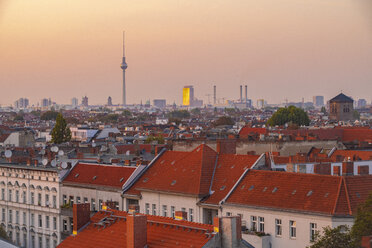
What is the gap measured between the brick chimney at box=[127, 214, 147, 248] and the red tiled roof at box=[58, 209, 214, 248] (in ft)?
1.72

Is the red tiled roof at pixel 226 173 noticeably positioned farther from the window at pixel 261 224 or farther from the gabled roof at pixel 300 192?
the window at pixel 261 224

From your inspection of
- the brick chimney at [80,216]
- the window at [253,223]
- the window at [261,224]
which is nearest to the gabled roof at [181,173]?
the window at [253,223]

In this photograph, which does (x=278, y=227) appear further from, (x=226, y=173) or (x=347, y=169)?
(x=347, y=169)

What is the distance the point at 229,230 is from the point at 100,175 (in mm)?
28714

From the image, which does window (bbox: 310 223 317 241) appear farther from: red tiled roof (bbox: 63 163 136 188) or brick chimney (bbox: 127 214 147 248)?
red tiled roof (bbox: 63 163 136 188)

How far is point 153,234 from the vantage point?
38.2 meters

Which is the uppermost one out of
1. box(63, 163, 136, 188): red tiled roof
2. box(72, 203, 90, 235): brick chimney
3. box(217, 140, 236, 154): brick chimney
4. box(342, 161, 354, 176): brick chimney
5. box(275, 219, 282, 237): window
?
box(217, 140, 236, 154): brick chimney

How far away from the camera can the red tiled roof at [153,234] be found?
120 feet

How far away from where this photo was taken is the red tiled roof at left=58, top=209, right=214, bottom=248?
1435 inches

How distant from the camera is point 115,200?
2336 inches

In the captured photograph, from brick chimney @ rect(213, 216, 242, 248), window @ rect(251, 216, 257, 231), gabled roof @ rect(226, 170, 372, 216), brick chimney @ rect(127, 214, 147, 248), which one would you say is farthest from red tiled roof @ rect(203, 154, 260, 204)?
brick chimney @ rect(213, 216, 242, 248)

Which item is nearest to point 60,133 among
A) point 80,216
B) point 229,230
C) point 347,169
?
point 347,169

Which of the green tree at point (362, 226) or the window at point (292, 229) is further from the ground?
the green tree at point (362, 226)

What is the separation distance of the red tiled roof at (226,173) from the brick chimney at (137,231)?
13.8m
